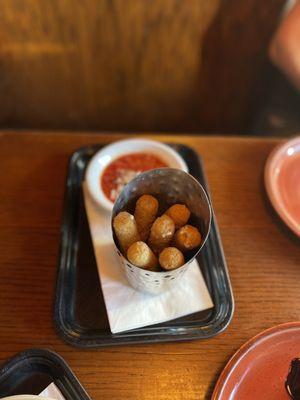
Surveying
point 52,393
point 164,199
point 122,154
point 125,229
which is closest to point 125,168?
point 122,154

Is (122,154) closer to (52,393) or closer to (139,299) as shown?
(139,299)

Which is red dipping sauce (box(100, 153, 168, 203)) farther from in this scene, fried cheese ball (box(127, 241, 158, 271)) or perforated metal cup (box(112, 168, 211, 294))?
fried cheese ball (box(127, 241, 158, 271))

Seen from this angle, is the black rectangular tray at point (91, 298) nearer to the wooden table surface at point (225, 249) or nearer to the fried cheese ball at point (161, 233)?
the wooden table surface at point (225, 249)

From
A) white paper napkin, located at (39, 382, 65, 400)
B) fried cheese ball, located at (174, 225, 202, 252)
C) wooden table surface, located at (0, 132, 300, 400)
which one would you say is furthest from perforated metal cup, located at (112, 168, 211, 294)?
white paper napkin, located at (39, 382, 65, 400)

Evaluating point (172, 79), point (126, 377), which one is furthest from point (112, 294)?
point (172, 79)

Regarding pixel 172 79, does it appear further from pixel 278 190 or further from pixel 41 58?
pixel 278 190
